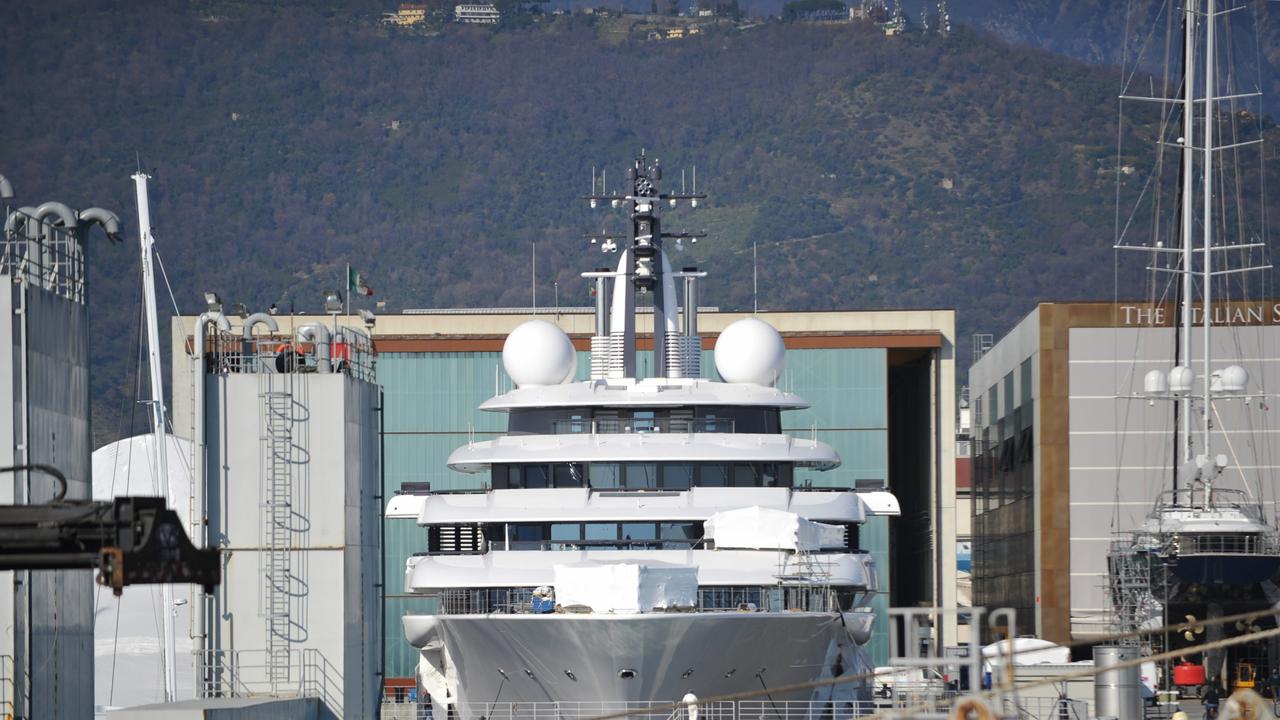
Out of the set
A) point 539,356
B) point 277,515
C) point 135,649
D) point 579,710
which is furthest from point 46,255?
point 135,649

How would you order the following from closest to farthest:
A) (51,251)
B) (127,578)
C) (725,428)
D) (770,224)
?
(127,578) < (51,251) < (725,428) < (770,224)

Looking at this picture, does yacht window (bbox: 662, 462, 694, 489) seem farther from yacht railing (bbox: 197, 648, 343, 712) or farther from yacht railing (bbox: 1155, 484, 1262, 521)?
yacht railing (bbox: 1155, 484, 1262, 521)

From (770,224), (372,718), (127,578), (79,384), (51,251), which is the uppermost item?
(770,224)

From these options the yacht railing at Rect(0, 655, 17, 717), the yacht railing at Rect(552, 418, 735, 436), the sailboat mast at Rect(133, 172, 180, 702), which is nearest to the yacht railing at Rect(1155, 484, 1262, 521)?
the yacht railing at Rect(552, 418, 735, 436)

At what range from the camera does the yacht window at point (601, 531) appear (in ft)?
119

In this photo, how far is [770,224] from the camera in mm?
196750

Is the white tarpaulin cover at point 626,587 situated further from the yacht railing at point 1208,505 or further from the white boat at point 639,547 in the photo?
the yacht railing at point 1208,505

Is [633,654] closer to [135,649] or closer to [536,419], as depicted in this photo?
[536,419]

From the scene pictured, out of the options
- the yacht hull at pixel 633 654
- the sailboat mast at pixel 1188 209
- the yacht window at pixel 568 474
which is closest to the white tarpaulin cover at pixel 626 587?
the yacht hull at pixel 633 654

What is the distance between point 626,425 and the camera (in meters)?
39.0

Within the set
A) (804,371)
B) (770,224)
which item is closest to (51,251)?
(804,371)

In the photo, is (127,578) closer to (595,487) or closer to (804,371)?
(595,487)

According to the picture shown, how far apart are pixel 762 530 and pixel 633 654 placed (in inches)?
143

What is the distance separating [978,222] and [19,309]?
7084 inches
